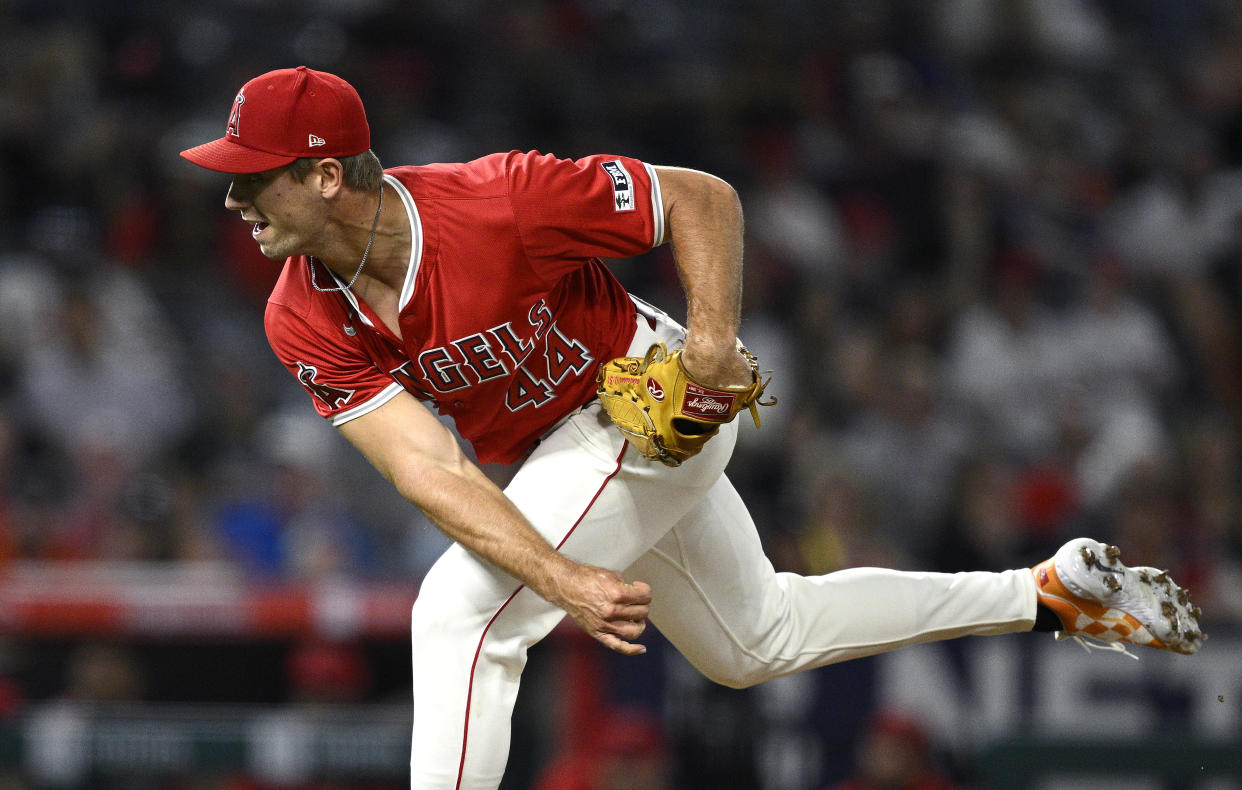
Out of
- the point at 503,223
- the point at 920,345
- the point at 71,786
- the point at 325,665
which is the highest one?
the point at 503,223

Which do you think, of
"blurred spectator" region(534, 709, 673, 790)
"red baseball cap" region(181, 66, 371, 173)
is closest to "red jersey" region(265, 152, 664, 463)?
"red baseball cap" region(181, 66, 371, 173)

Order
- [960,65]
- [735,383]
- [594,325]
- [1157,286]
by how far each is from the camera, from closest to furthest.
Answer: [735,383] → [594,325] → [1157,286] → [960,65]

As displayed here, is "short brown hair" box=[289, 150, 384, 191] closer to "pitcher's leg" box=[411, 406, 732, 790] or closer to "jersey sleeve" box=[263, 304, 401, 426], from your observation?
"jersey sleeve" box=[263, 304, 401, 426]

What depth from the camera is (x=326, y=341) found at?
124 inches

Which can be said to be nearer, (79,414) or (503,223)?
(503,223)

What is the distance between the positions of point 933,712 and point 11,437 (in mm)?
3800

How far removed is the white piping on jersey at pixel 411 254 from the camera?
3.10 m

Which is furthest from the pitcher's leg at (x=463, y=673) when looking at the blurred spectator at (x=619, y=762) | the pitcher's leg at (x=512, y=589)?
the blurred spectator at (x=619, y=762)

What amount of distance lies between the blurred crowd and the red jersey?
2487 mm

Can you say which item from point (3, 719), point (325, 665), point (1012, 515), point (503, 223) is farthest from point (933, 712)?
point (3, 719)

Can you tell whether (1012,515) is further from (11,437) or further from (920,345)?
(11,437)

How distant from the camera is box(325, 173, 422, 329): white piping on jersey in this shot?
3.10 metres

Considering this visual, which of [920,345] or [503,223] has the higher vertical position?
[503,223]

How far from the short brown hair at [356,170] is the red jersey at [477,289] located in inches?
2.7
